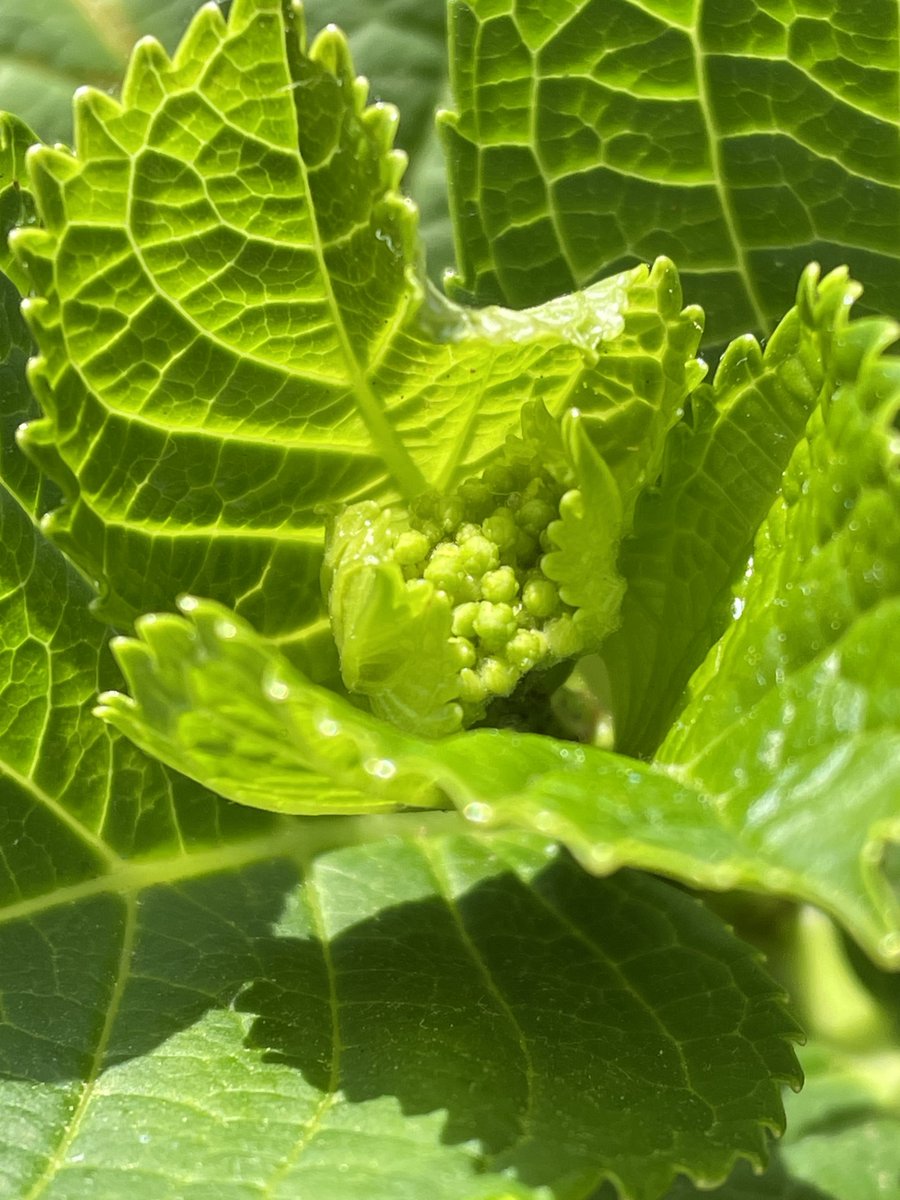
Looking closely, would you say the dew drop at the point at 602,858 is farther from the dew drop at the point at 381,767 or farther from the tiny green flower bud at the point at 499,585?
the tiny green flower bud at the point at 499,585

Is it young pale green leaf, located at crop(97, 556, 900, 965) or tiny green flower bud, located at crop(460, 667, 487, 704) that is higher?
young pale green leaf, located at crop(97, 556, 900, 965)

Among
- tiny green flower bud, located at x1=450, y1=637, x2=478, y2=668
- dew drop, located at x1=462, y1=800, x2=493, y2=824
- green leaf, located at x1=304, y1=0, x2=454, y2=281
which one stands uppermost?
green leaf, located at x1=304, y1=0, x2=454, y2=281

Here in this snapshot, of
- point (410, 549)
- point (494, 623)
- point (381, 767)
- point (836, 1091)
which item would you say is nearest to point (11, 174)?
point (410, 549)

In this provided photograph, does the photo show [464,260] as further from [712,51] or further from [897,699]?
[897,699]

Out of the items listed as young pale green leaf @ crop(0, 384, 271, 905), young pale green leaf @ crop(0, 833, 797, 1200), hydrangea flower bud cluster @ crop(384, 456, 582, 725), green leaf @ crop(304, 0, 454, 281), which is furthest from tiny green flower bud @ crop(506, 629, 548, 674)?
green leaf @ crop(304, 0, 454, 281)

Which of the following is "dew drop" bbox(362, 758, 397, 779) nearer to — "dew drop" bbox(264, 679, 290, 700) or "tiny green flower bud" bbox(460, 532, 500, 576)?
"dew drop" bbox(264, 679, 290, 700)

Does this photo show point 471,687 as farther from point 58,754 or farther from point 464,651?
point 58,754
